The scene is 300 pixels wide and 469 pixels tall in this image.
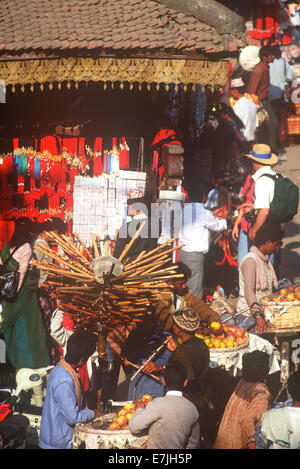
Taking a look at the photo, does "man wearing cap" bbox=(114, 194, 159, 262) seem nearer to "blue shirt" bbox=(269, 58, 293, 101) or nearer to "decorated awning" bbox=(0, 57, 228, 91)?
"decorated awning" bbox=(0, 57, 228, 91)

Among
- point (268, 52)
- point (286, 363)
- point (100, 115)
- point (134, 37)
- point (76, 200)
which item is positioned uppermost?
point (268, 52)

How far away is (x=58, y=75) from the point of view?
9.36 m

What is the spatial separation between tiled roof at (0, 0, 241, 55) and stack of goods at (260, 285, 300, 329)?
126 inches

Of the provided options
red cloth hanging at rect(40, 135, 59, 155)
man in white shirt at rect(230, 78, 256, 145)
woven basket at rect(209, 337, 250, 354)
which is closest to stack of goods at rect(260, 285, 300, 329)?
woven basket at rect(209, 337, 250, 354)

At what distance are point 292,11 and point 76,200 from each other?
11891 mm

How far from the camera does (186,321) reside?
26.6ft

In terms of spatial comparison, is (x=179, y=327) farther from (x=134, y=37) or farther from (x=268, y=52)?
(x=268, y=52)

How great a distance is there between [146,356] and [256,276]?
2.27 m

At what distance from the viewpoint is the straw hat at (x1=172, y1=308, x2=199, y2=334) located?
26.6 feet

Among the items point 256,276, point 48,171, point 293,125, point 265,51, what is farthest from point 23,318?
point 293,125

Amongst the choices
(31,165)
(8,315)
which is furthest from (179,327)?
(31,165)

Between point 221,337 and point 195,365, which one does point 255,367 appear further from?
point 221,337

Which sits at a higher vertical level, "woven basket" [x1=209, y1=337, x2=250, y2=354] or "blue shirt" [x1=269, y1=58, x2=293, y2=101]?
"blue shirt" [x1=269, y1=58, x2=293, y2=101]

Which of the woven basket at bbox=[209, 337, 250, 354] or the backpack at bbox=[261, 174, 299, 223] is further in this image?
the backpack at bbox=[261, 174, 299, 223]
